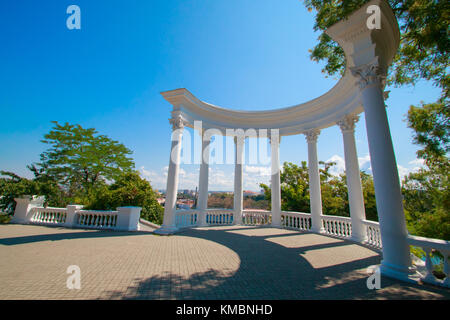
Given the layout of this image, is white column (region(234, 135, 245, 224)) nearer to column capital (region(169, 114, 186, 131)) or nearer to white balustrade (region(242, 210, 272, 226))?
white balustrade (region(242, 210, 272, 226))

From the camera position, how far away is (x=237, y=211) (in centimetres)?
1892

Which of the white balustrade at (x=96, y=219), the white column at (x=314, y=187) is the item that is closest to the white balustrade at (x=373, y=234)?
the white column at (x=314, y=187)

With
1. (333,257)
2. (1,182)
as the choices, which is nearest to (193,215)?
(333,257)

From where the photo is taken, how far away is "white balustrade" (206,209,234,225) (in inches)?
742

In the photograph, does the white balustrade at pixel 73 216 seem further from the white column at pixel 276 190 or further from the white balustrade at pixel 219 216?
the white column at pixel 276 190

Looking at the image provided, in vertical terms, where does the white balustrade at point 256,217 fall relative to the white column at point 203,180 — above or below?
below

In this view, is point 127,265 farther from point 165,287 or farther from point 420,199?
point 420,199

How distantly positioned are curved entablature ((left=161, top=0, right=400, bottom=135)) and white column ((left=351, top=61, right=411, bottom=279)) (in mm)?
1063

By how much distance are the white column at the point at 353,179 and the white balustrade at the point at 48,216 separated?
24447 millimetres

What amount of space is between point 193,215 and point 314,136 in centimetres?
1416

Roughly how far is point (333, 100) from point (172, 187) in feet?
49.7

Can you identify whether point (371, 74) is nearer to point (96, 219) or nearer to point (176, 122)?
point (176, 122)

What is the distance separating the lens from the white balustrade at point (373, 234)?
35.6ft

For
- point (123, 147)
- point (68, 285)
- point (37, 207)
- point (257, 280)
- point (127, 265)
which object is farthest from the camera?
point (123, 147)
